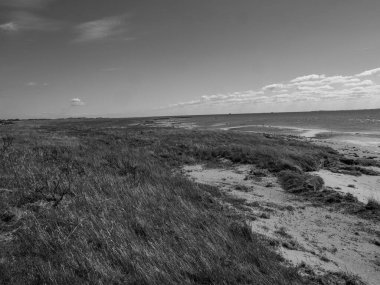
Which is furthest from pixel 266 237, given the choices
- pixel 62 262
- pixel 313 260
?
pixel 62 262

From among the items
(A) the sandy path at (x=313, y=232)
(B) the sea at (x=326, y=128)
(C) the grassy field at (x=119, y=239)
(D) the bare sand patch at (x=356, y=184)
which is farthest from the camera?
(B) the sea at (x=326, y=128)

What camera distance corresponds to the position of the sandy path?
6074 mm

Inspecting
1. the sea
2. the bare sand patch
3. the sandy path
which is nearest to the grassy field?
the sandy path

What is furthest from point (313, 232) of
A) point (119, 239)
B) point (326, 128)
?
point (326, 128)

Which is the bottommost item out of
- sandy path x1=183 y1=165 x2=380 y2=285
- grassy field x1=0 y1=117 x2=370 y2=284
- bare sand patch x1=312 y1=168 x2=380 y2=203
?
bare sand patch x1=312 y1=168 x2=380 y2=203

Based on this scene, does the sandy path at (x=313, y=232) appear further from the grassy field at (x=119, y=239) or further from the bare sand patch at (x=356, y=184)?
the bare sand patch at (x=356, y=184)

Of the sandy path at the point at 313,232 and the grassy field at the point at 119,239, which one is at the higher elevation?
the grassy field at the point at 119,239

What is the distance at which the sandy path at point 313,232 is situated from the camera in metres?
6.07

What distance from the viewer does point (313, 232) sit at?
7859 millimetres

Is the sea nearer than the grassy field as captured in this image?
No

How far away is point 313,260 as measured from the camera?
601 centimetres

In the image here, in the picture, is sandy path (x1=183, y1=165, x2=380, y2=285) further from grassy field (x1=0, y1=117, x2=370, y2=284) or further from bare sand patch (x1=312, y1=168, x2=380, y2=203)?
bare sand patch (x1=312, y1=168, x2=380, y2=203)

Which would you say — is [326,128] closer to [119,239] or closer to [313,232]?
[313,232]

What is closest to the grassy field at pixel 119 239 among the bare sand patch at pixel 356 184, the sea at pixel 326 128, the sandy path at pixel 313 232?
the sandy path at pixel 313 232
